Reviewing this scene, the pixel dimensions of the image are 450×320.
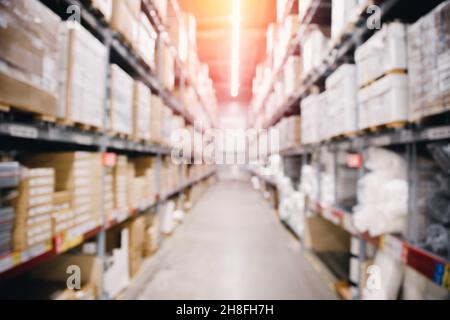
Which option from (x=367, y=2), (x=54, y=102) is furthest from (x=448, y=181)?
(x=54, y=102)

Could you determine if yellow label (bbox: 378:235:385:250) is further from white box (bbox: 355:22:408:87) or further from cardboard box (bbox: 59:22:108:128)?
cardboard box (bbox: 59:22:108:128)

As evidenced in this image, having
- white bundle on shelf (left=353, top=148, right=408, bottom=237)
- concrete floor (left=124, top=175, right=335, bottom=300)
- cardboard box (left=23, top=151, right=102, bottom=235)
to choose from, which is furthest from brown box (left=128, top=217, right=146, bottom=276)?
white bundle on shelf (left=353, top=148, right=408, bottom=237)

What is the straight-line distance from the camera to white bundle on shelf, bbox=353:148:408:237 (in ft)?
5.12

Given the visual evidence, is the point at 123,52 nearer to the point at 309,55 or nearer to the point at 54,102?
the point at 54,102

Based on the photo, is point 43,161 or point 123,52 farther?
point 123,52

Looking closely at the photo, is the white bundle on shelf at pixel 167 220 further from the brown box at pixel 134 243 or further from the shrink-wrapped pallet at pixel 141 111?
the shrink-wrapped pallet at pixel 141 111

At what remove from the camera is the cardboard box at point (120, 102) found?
6.72 feet

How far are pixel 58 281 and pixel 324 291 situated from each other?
85.7 inches

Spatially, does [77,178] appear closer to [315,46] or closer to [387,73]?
[387,73]

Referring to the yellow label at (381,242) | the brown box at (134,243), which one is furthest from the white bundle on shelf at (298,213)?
the brown box at (134,243)

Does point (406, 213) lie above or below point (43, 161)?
below

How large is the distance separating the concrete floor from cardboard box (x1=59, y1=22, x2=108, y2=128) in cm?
158

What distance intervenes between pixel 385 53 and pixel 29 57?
1961 mm
